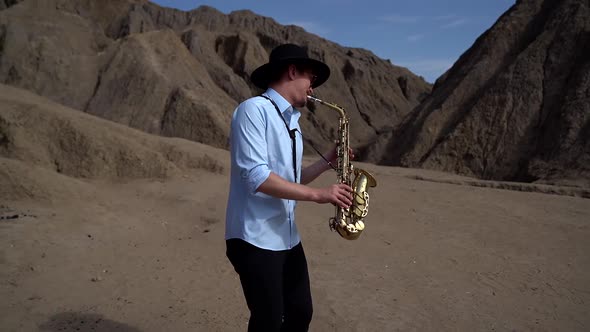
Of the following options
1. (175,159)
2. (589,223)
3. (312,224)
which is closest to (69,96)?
(175,159)

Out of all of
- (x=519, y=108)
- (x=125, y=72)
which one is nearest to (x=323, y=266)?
(x=519, y=108)

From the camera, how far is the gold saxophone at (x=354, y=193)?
265cm

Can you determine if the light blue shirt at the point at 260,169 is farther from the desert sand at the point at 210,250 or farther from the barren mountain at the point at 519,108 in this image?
the barren mountain at the point at 519,108

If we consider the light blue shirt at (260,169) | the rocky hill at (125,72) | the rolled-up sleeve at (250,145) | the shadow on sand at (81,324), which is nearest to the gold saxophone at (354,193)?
the light blue shirt at (260,169)

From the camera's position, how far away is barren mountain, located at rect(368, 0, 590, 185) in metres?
10.7

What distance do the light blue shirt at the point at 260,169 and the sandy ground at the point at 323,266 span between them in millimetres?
1642

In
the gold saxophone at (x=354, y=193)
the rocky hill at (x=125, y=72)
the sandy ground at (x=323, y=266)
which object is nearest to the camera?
the gold saxophone at (x=354, y=193)

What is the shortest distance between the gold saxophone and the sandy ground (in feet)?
4.62

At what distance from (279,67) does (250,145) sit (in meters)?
0.49

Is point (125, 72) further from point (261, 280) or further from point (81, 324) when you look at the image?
point (261, 280)

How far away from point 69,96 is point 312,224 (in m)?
14.4

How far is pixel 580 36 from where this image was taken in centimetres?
1173

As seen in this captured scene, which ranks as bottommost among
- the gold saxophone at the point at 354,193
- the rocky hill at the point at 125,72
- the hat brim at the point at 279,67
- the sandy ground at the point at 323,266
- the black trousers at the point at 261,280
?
the sandy ground at the point at 323,266

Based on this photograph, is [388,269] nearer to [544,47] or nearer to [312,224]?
[312,224]
